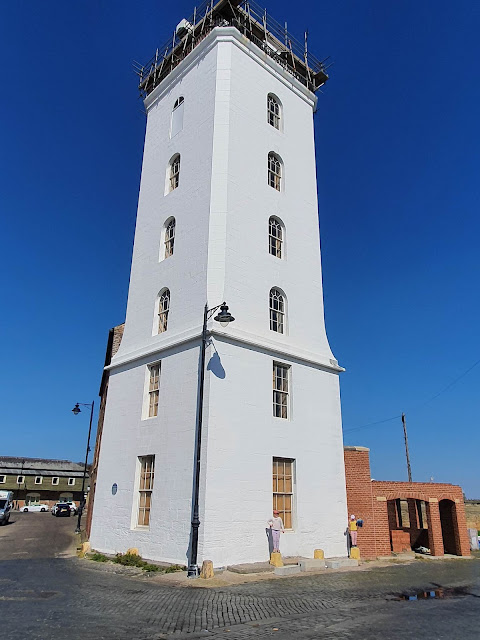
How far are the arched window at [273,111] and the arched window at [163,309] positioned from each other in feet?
31.7

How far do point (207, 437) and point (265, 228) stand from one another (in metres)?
9.07

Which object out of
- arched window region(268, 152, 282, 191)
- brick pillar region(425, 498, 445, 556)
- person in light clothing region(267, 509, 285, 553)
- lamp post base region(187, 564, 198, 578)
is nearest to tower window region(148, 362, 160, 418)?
person in light clothing region(267, 509, 285, 553)

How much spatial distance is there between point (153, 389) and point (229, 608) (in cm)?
942

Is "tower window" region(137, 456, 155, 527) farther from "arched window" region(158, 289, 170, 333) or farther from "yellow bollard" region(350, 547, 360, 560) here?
"yellow bollard" region(350, 547, 360, 560)

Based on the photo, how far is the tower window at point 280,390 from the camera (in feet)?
56.3

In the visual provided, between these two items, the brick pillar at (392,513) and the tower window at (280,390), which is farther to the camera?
the brick pillar at (392,513)

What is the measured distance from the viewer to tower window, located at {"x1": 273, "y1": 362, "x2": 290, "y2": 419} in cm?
1717

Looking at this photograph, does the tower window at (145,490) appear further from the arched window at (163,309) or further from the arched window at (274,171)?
the arched window at (274,171)

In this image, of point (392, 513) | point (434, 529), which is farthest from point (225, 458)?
point (392, 513)

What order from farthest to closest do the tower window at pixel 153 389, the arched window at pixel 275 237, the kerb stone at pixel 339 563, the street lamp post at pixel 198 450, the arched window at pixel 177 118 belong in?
the arched window at pixel 177 118
the arched window at pixel 275 237
the tower window at pixel 153 389
the kerb stone at pixel 339 563
the street lamp post at pixel 198 450

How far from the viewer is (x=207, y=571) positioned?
12.6 m

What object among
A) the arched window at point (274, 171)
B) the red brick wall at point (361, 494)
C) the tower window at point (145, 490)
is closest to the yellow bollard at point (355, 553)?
the red brick wall at point (361, 494)

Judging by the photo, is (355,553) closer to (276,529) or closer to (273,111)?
(276,529)

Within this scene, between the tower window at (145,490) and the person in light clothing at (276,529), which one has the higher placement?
the tower window at (145,490)
